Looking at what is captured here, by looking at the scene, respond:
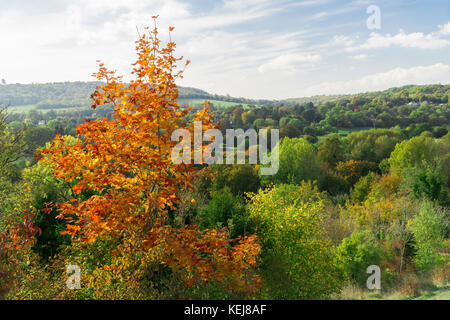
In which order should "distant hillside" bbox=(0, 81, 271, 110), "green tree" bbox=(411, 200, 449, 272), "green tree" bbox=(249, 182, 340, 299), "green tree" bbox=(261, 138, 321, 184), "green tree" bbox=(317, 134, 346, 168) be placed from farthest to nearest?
1. "distant hillside" bbox=(0, 81, 271, 110)
2. "green tree" bbox=(317, 134, 346, 168)
3. "green tree" bbox=(261, 138, 321, 184)
4. "green tree" bbox=(411, 200, 449, 272)
5. "green tree" bbox=(249, 182, 340, 299)

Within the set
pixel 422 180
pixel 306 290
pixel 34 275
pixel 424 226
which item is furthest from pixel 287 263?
pixel 422 180

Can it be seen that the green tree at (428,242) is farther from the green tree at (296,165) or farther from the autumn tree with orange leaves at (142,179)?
the green tree at (296,165)

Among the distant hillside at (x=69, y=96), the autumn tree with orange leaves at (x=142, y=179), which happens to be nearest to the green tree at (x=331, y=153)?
the autumn tree with orange leaves at (x=142, y=179)

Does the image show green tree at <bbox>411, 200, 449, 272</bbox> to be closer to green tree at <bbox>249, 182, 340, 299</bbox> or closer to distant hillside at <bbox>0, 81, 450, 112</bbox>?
green tree at <bbox>249, 182, 340, 299</bbox>

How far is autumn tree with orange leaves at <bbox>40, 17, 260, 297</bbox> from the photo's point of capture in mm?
5664

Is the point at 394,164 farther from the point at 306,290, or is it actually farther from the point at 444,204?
the point at 306,290

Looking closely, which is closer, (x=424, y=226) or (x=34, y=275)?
(x=34, y=275)

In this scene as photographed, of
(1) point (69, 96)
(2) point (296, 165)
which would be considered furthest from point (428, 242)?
(1) point (69, 96)

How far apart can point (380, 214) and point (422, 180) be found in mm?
10207

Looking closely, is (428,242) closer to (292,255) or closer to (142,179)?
(292,255)

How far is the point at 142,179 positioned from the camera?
6.08m

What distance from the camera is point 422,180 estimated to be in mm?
30297

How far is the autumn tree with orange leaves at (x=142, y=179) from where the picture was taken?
5.66 m

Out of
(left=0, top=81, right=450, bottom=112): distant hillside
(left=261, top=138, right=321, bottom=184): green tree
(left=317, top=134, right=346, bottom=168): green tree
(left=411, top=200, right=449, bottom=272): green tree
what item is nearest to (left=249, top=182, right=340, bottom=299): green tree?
(left=411, top=200, right=449, bottom=272): green tree
